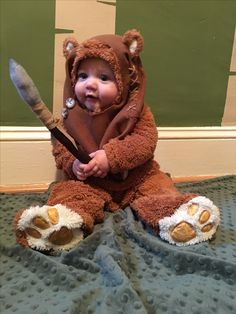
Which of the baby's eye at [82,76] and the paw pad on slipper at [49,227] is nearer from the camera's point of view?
the paw pad on slipper at [49,227]

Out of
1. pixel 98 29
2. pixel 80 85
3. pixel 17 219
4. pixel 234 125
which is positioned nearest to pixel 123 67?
pixel 80 85

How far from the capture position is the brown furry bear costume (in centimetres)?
73

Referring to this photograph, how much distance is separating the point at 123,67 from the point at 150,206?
302 mm

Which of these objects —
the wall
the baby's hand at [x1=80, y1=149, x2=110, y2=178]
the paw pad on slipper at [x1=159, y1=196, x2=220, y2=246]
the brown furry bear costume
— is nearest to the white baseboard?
the wall

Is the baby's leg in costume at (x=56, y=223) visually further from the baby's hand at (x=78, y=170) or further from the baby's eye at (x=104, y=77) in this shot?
the baby's eye at (x=104, y=77)

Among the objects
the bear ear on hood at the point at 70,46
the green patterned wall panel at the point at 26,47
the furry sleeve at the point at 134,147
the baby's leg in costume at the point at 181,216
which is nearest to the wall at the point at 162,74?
the green patterned wall panel at the point at 26,47

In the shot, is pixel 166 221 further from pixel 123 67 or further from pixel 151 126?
pixel 123 67

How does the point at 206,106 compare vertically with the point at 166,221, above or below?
above

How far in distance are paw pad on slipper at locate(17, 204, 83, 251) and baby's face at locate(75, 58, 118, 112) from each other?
26cm

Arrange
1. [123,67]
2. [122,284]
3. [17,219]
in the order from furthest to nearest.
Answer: [123,67]
[17,219]
[122,284]

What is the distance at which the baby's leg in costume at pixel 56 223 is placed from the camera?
2.33ft

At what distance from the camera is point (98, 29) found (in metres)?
1.05

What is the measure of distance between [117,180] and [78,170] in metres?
0.10

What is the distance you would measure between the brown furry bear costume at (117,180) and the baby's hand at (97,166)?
1 centimetres
